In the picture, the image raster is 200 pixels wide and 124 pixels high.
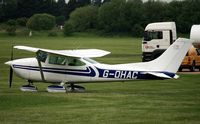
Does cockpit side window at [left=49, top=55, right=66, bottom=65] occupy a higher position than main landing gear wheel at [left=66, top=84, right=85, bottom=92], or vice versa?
cockpit side window at [left=49, top=55, right=66, bottom=65]

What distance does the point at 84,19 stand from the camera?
132m

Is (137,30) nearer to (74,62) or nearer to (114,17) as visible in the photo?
(114,17)

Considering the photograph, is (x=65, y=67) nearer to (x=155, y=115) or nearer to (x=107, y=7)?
(x=155, y=115)

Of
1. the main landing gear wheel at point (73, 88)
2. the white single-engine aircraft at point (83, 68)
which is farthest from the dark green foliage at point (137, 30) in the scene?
the white single-engine aircraft at point (83, 68)

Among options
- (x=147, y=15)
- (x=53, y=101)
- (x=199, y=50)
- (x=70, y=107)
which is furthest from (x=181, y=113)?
(x=147, y=15)

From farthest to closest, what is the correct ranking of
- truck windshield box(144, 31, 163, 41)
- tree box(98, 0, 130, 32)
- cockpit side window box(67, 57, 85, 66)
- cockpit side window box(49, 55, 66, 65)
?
1. tree box(98, 0, 130, 32)
2. truck windshield box(144, 31, 163, 41)
3. cockpit side window box(49, 55, 66, 65)
4. cockpit side window box(67, 57, 85, 66)

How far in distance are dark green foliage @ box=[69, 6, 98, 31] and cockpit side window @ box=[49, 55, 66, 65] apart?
10730 cm

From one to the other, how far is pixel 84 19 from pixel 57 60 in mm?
112440

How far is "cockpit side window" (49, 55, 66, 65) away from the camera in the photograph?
2041cm

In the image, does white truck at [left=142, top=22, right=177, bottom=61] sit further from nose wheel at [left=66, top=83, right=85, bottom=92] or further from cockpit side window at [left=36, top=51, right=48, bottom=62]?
cockpit side window at [left=36, top=51, right=48, bottom=62]

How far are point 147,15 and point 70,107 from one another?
103 meters

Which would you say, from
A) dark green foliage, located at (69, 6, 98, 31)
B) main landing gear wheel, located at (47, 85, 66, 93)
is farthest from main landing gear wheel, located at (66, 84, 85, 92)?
dark green foliage, located at (69, 6, 98, 31)

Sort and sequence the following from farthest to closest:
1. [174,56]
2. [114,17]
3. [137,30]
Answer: [114,17]
[137,30]
[174,56]

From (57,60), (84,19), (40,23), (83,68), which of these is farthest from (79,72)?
(84,19)
